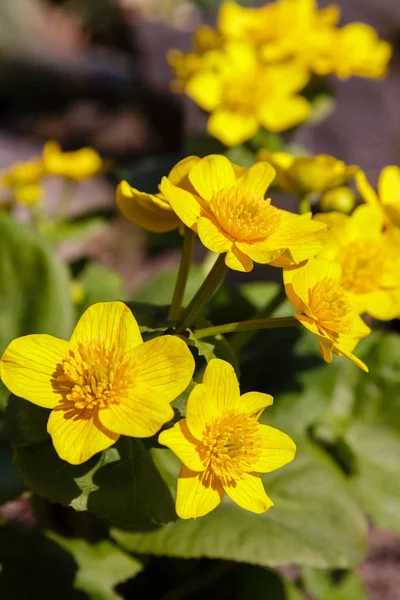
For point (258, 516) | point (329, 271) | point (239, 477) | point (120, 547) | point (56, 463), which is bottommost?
point (120, 547)

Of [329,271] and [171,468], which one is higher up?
[329,271]

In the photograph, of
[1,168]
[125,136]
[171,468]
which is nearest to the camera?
[171,468]

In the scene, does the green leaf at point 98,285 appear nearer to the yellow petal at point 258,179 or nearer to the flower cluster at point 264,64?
the flower cluster at point 264,64

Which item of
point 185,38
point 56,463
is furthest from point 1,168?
point 56,463

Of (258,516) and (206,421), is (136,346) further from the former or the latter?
(258,516)

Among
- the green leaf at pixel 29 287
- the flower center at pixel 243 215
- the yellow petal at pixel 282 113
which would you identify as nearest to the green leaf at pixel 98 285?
the green leaf at pixel 29 287

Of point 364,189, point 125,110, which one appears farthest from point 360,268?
point 125,110
